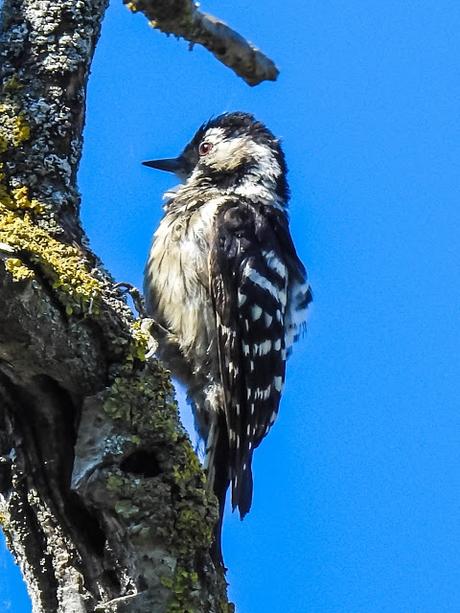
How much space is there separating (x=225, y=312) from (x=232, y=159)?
1.06 m

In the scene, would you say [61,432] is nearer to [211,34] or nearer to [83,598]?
[83,598]

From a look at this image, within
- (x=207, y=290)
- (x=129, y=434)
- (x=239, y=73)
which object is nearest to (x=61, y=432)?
(x=129, y=434)

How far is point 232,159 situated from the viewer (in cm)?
508

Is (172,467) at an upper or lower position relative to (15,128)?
lower

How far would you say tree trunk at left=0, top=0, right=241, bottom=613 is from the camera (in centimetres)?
240

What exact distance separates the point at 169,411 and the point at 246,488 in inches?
57.5

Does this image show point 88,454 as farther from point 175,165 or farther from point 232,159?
point 175,165

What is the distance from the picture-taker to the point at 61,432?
2512mm

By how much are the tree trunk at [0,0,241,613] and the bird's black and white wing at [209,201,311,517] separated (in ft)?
4.72

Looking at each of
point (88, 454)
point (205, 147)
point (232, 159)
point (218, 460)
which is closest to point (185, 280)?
point (218, 460)

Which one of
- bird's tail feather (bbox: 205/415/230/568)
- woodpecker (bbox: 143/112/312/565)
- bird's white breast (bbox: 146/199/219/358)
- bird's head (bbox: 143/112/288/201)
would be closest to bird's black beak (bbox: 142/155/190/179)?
bird's head (bbox: 143/112/288/201)

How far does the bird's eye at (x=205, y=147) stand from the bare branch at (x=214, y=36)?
1937mm

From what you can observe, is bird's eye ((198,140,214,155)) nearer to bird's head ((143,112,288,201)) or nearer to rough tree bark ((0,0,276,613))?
bird's head ((143,112,288,201))

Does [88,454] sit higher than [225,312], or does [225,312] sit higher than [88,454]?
→ [225,312]
